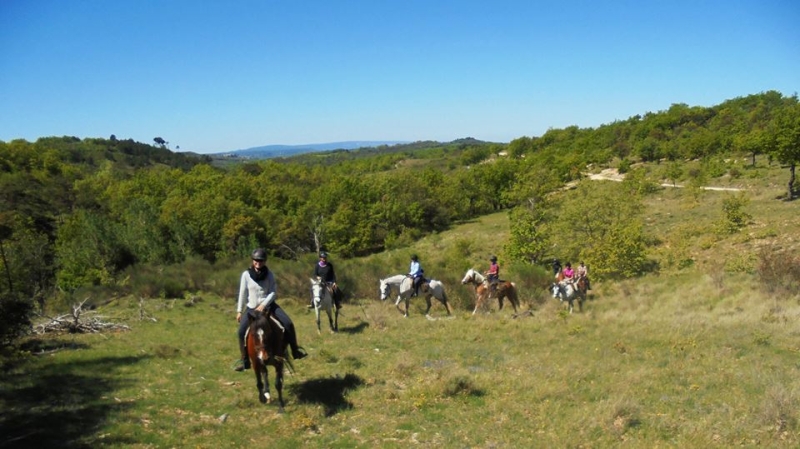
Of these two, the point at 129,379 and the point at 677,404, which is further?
the point at 129,379

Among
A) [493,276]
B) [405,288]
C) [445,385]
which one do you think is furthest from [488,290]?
[445,385]

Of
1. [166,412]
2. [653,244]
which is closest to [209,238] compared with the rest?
[653,244]

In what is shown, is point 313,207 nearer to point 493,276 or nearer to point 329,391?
point 493,276

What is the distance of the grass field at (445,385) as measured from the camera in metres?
7.33

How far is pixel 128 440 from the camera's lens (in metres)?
7.14

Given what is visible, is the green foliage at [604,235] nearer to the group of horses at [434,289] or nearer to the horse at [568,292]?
the horse at [568,292]

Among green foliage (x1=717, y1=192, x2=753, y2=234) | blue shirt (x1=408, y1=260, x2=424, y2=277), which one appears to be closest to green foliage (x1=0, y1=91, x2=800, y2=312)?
green foliage (x1=717, y1=192, x2=753, y2=234)

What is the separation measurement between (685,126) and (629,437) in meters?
117

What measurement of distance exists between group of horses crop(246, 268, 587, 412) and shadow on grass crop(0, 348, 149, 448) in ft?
7.63

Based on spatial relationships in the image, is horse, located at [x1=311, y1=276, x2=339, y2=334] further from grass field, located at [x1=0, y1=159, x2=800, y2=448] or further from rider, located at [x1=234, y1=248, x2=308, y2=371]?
rider, located at [x1=234, y1=248, x2=308, y2=371]

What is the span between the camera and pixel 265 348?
322 inches

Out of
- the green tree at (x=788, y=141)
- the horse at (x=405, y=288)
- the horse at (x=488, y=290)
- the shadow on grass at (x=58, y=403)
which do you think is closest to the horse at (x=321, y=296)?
the horse at (x=405, y=288)

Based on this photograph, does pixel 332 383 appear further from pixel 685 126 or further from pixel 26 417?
pixel 685 126

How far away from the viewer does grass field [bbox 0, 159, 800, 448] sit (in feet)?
24.1
